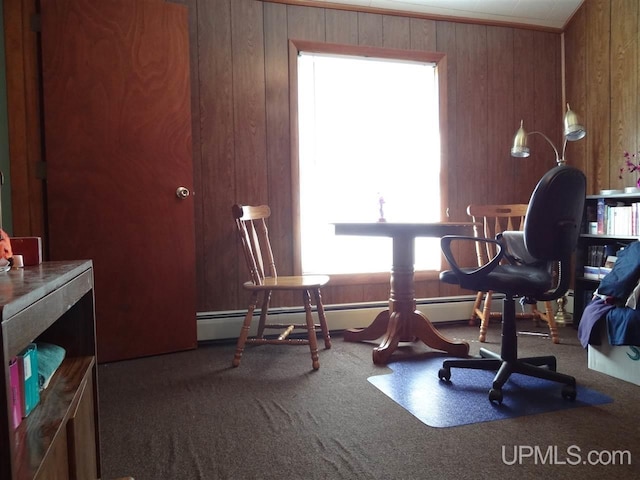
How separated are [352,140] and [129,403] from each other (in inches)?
85.6

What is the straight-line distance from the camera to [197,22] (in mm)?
3039

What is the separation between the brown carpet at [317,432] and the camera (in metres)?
1.45

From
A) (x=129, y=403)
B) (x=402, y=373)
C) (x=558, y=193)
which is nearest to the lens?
(x=558, y=193)

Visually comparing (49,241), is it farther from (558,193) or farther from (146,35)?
(558,193)

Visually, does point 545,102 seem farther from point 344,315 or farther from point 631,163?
point 344,315

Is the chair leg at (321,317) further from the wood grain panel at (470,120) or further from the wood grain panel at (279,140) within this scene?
the wood grain panel at (470,120)

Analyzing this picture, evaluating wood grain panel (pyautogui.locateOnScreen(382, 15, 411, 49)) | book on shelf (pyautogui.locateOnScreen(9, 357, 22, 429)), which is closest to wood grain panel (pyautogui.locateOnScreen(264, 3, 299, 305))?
wood grain panel (pyautogui.locateOnScreen(382, 15, 411, 49))

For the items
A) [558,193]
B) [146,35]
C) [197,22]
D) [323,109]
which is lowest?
[558,193]

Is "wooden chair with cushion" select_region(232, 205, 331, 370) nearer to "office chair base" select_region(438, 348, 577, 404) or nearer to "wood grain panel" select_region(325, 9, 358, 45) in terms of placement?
"office chair base" select_region(438, 348, 577, 404)

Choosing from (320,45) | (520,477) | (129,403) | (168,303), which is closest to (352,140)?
(320,45)

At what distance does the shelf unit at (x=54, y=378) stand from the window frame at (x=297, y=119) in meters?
1.98

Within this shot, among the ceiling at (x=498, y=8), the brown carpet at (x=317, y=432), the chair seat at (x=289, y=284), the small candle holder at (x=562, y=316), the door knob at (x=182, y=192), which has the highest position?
the ceiling at (x=498, y=8)

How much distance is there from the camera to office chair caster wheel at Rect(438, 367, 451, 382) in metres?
2.21

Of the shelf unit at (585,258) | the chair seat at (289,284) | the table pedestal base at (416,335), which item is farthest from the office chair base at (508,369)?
the shelf unit at (585,258)
